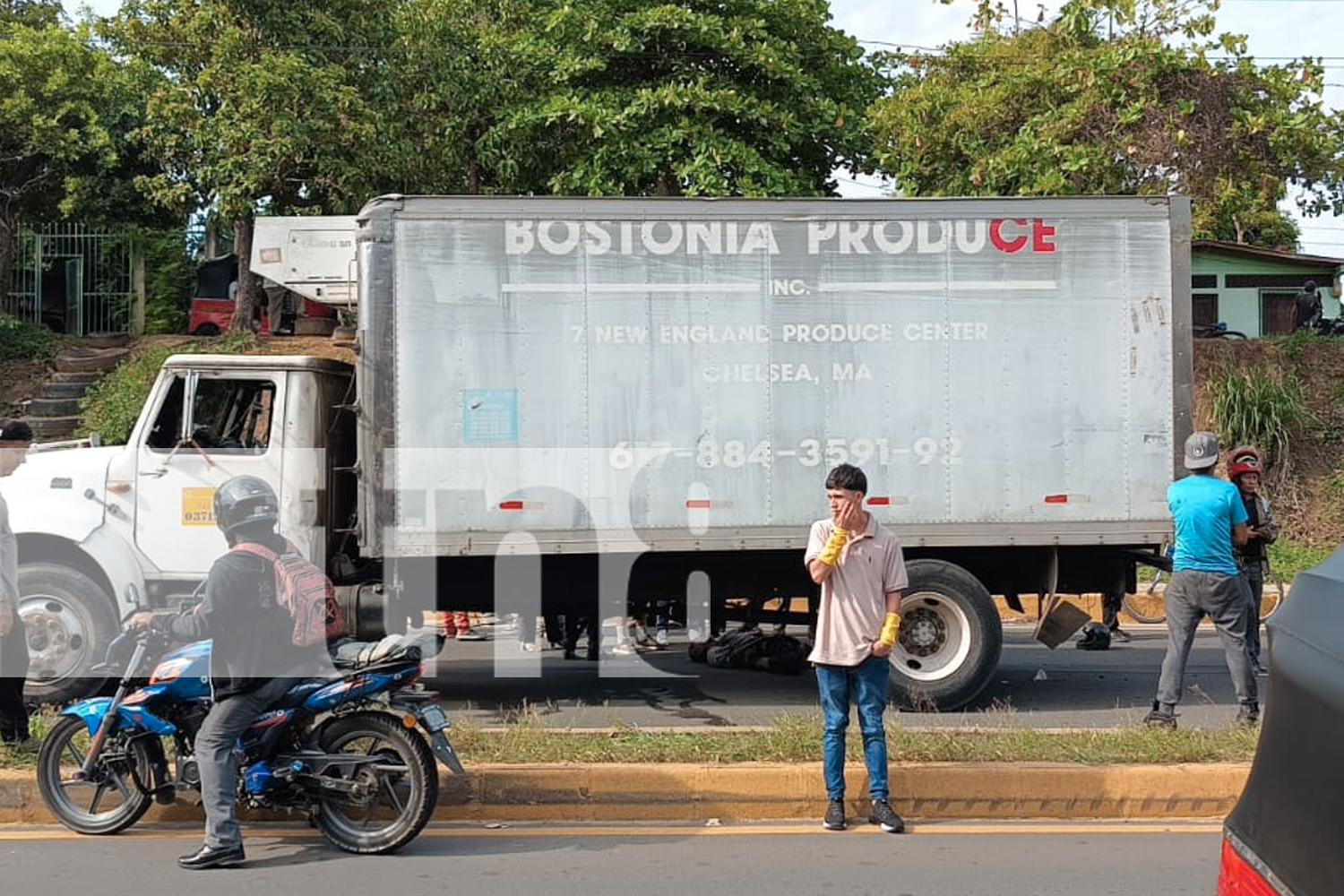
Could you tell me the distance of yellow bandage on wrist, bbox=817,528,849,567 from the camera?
6383 mm

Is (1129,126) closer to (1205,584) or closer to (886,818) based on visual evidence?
(1205,584)

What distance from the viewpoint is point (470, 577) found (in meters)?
9.30

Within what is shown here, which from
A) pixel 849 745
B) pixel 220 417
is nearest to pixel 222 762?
pixel 849 745

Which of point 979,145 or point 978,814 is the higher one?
point 979,145

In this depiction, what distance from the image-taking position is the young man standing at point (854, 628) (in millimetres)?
6301

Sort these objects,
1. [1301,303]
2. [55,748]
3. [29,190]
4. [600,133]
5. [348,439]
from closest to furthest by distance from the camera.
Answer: [55,748] < [348,439] < [600,133] < [29,190] < [1301,303]

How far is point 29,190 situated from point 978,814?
20.5m

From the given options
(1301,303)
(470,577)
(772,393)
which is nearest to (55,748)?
(470,577)

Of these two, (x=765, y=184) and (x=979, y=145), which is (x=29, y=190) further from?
(x=979, y=145)

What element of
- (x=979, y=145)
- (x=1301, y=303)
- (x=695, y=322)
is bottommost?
(x=695, y=322)

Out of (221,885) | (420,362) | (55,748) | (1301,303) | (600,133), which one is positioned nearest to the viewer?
(221,885)

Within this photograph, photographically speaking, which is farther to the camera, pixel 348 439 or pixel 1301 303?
pixel 1301 303

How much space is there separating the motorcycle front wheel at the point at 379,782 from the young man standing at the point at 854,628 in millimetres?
1771

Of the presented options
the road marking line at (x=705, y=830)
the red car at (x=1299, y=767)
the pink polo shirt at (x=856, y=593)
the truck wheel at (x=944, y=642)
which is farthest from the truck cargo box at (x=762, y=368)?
the red car at (x=1299, y=767)
